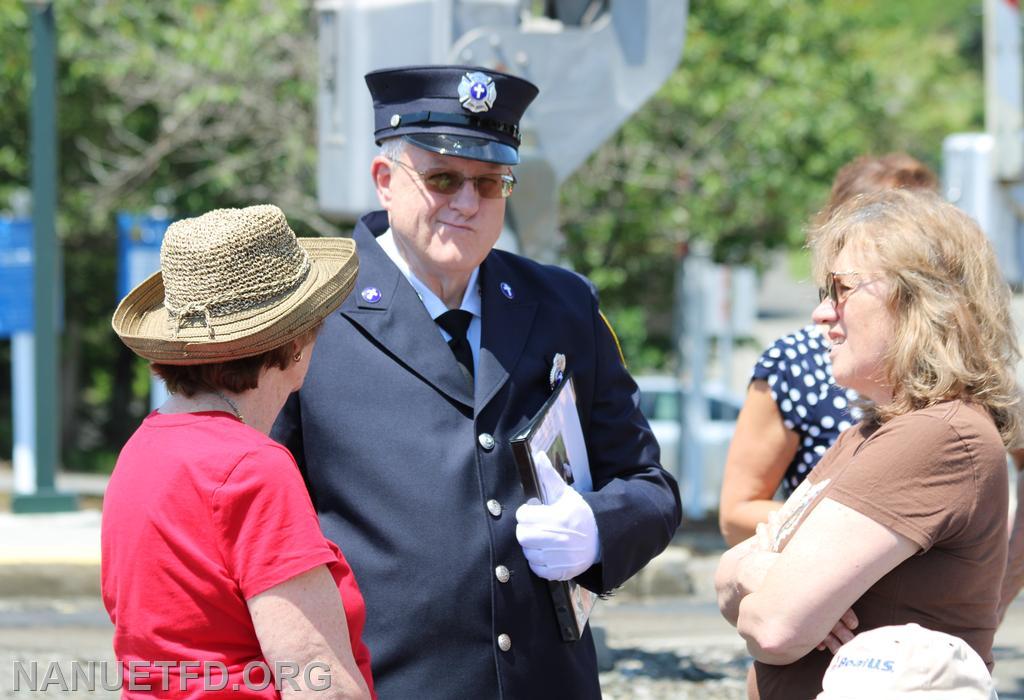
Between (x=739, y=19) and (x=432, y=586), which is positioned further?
(x=739, y=19)

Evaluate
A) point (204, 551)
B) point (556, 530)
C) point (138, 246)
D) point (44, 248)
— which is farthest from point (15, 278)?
point (204, 551)

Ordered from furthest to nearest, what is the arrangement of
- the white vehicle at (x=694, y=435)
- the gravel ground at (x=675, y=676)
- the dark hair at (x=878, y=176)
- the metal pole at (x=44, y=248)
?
1. the white vehicle at (x=694, y=435)
2. the metal pole at (x=44, y=248)
3. the gravel ground at (x=675, y=676)
4. the dark hair at (x=878, y=176)

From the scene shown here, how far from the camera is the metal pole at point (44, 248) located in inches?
340

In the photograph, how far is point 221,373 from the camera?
7.00 ft

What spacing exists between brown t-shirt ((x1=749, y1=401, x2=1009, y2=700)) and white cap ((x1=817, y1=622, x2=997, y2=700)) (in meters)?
0.32

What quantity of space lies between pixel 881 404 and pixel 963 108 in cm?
2823

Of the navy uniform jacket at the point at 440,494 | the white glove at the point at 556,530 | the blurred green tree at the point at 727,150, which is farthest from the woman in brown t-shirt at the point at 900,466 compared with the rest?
the blurred green tree at the point at 727,150

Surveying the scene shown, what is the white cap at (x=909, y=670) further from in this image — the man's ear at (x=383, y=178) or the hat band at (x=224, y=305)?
the man's ear at (x=383, y=178)

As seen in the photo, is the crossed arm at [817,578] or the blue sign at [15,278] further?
the blue sign at [15,278]

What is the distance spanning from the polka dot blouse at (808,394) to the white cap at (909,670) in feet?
4.57

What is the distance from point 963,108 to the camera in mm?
28578

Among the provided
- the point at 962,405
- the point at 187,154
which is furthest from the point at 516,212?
the point at 187,154

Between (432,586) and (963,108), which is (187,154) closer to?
(432,586)

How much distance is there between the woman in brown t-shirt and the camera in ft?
6.90
